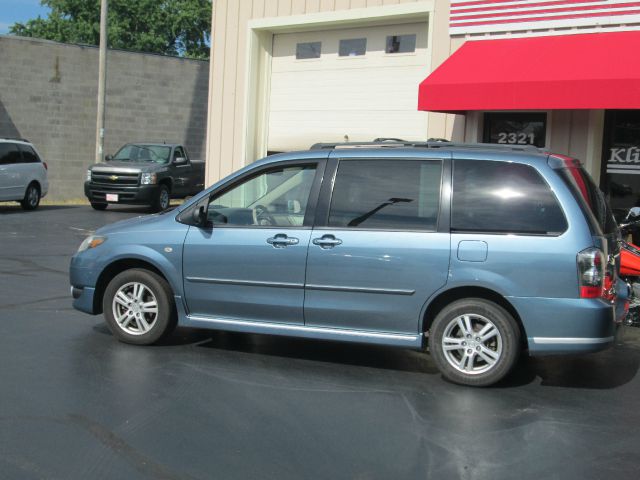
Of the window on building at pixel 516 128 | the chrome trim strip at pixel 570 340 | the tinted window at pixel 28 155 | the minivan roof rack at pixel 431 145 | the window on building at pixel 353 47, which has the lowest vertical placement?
the chrome trim strip at pixel 570 340

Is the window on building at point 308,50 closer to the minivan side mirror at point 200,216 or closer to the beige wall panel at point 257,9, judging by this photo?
the beige wall panel at point 257,9

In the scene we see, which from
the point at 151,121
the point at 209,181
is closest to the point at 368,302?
the point at 209,181

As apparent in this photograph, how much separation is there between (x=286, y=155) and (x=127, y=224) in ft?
4.97

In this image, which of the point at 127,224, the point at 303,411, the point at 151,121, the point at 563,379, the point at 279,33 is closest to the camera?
the point at 303,411

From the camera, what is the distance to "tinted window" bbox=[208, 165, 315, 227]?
6.46m

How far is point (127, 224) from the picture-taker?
275 inches

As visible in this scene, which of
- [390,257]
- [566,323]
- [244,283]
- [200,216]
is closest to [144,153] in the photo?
[200,216]

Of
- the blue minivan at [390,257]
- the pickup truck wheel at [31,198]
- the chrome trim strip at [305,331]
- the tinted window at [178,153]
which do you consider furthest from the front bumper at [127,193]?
the chrome trim strip at [305,331]

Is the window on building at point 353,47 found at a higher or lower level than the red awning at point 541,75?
higher

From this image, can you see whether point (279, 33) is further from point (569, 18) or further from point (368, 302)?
point (368, 302)

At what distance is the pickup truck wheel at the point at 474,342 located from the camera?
5.80 m

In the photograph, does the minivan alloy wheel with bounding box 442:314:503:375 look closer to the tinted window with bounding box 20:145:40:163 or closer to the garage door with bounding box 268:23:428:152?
the garage door with bounding box 268:23:428:152

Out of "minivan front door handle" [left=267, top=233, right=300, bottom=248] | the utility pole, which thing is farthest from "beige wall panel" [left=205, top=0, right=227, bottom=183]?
"minivan front door handle" [left=267, top=233, right=300, bottom=248]

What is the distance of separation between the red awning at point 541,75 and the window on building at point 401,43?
163 cm
